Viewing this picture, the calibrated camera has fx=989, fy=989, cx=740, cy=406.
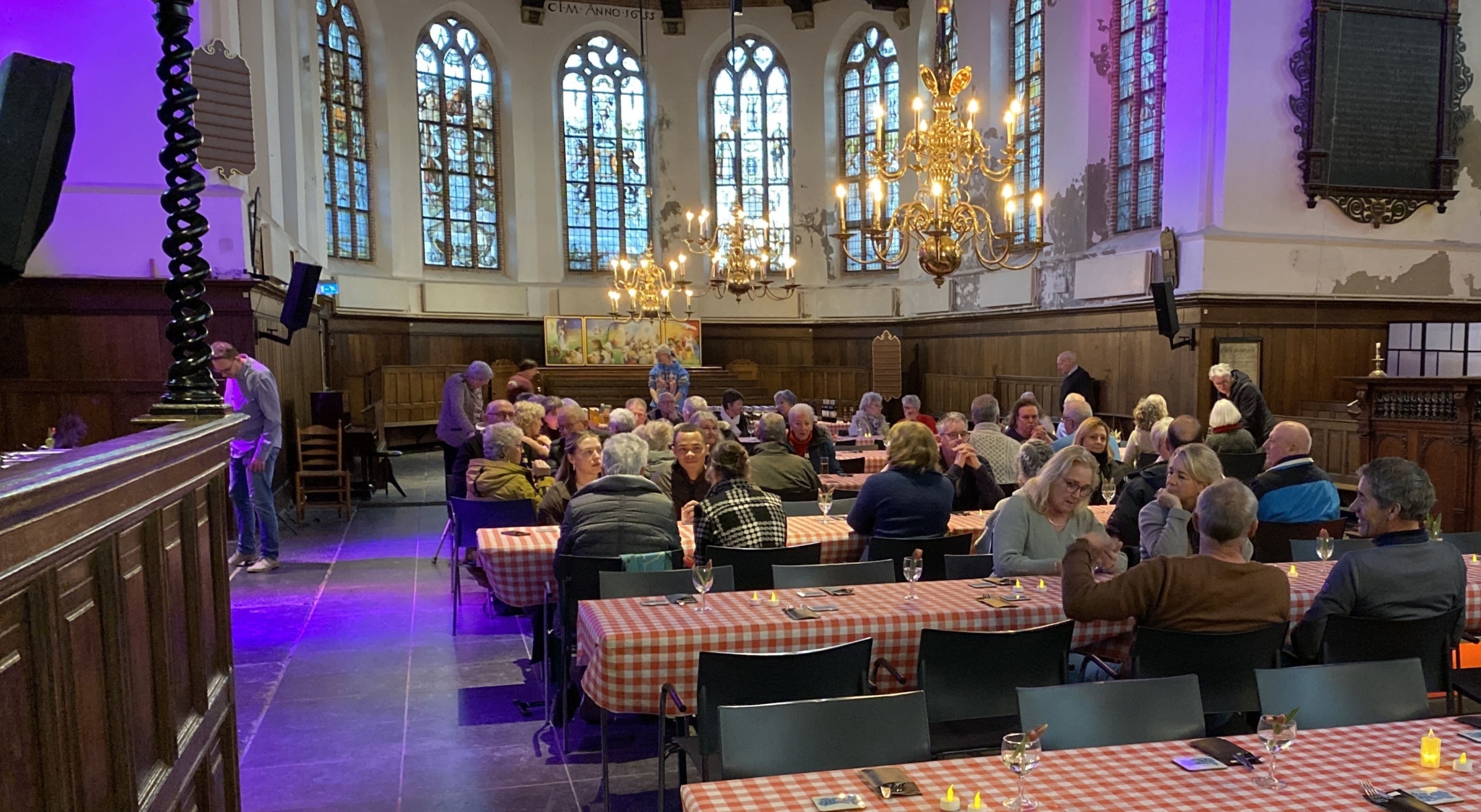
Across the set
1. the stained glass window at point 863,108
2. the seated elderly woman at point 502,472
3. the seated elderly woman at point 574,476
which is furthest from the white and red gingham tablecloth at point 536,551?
the stained glass window at point 863,108

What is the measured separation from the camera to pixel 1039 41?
15.0m

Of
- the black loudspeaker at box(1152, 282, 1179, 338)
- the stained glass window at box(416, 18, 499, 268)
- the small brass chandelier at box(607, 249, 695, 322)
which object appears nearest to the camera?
the black loudspeaker at box(1152, 282, 1179, 338)

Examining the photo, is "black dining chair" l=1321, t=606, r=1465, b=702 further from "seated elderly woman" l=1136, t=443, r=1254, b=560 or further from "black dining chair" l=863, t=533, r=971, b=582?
"black dining chair" l=863, t=533, r=971, b=582

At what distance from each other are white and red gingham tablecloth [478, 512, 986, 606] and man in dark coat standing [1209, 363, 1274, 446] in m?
5.23

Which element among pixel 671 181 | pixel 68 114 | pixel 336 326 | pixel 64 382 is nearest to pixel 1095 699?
pixel 68 114

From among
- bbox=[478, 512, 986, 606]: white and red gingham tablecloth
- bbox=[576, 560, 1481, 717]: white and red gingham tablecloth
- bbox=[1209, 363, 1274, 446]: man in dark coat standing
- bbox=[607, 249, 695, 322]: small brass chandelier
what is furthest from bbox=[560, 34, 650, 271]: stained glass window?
bbox=[576, 560, 1481, 717]: white and red gingham tablecloth

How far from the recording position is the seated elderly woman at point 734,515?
4.54 metres

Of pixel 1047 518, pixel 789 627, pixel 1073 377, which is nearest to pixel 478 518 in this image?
pixel 789 627

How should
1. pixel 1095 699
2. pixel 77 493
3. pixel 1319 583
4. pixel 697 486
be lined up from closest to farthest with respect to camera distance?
pixel 77 493, pixel 1095 699, pixel 1319 583, pixel 697 486

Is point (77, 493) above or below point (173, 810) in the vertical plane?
above

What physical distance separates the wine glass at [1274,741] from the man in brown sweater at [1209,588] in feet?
3.15

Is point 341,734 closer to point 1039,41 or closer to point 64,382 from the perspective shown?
point 64,382

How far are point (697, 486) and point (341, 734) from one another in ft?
7.05

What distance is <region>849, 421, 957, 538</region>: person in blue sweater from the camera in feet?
15.7
